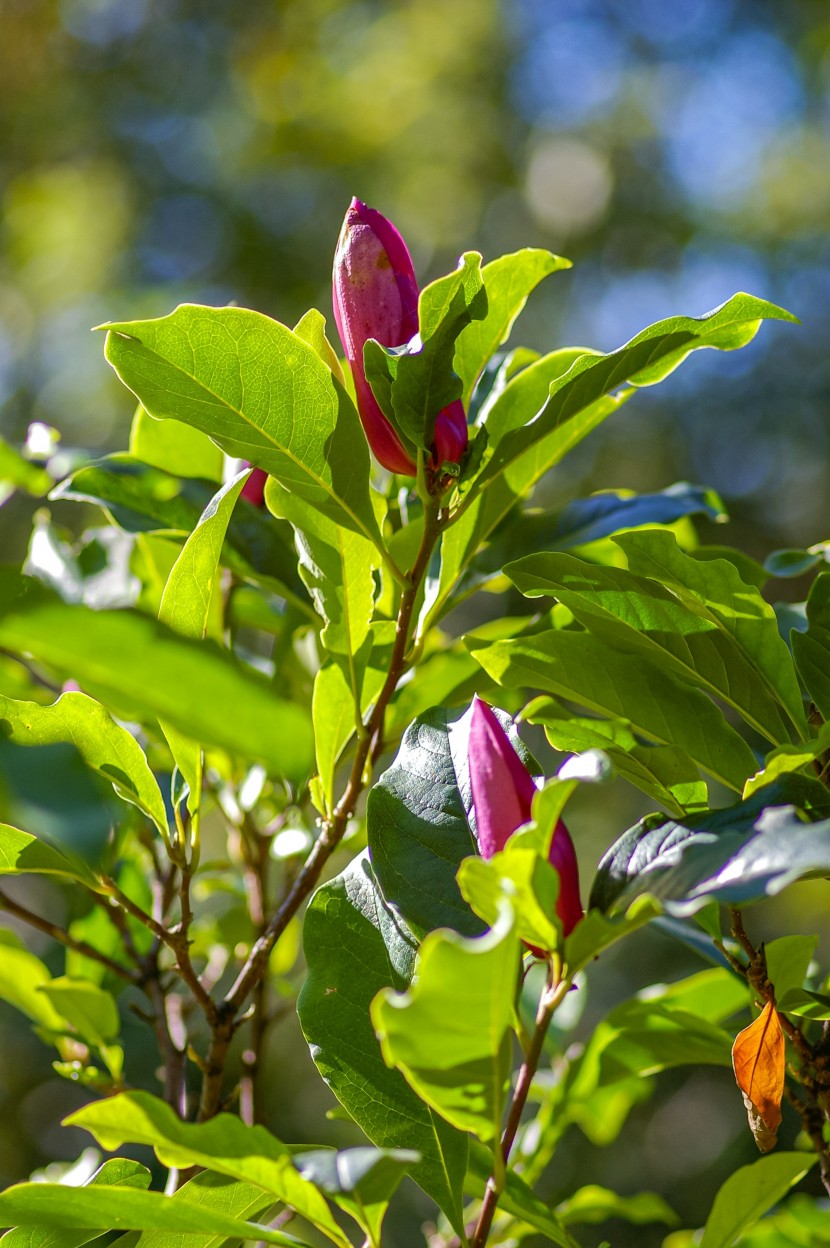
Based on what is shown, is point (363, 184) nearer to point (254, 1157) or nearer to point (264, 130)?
point (264, 130)

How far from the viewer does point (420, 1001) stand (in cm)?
33

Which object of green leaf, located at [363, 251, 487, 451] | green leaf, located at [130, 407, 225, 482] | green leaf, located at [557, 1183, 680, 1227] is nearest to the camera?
green leaf, located at [363, 251, 487, 451]

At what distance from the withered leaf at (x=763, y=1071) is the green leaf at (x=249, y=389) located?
0.33 meters

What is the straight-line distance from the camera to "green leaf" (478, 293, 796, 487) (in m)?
0.52

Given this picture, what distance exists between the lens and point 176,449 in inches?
30.6

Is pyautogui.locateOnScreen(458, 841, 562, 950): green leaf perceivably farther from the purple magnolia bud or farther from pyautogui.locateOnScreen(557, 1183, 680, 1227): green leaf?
pyautogui.locateOnScreen(557, 1183, 680, 1227): green leaf

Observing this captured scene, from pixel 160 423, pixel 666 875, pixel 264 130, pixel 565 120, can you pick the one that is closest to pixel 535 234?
pixel 565 120

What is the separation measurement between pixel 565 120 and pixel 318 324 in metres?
5.31

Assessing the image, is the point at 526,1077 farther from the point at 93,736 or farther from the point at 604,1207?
the point at 604,1207

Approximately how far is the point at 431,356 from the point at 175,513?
11.4 inches

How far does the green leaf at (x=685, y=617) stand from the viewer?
20.3 inches

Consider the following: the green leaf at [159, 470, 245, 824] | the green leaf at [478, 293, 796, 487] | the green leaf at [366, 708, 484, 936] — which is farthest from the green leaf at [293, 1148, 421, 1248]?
the green leaf at [478, 293, 796, 487]

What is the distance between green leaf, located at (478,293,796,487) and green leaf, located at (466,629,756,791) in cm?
9

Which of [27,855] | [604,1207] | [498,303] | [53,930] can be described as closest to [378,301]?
[498,303]
